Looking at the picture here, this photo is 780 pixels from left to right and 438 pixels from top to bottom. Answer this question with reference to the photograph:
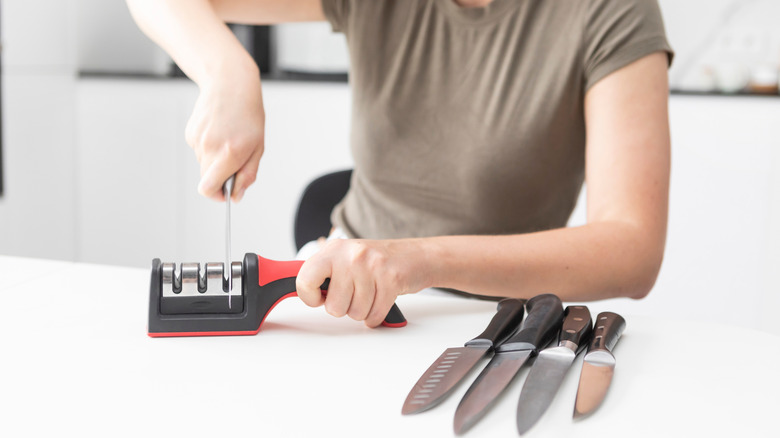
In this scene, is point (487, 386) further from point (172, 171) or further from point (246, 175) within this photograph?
point (172, 171)

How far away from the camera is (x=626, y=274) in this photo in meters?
0.94

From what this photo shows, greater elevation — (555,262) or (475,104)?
(475,104)

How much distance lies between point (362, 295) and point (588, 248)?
30 centimetres

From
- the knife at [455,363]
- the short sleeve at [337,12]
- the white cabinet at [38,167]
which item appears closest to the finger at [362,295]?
the knife at [455,363]

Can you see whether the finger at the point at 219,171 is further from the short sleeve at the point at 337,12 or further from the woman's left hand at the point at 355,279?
the short sleeve at the point at 337,12

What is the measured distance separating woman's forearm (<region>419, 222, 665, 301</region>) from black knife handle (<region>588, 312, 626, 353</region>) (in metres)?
0.13

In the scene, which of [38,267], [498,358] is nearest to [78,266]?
[38,267]

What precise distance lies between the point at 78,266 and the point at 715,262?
5.06 feet

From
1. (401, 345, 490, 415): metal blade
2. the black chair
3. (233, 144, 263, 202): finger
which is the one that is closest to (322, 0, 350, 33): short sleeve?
the black chair

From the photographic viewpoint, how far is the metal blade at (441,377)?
58cm

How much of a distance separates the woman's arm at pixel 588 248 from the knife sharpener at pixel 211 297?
39 millimetres

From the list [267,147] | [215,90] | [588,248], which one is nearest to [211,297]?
[215,90]

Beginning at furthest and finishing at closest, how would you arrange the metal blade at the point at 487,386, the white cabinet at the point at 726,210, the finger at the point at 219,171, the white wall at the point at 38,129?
the white wall at the point at 38,129, the white cabinet at the point at 726,210, the finger at the point at 219,171, the metal blade at the point at 487,386

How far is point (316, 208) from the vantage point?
1.43m
